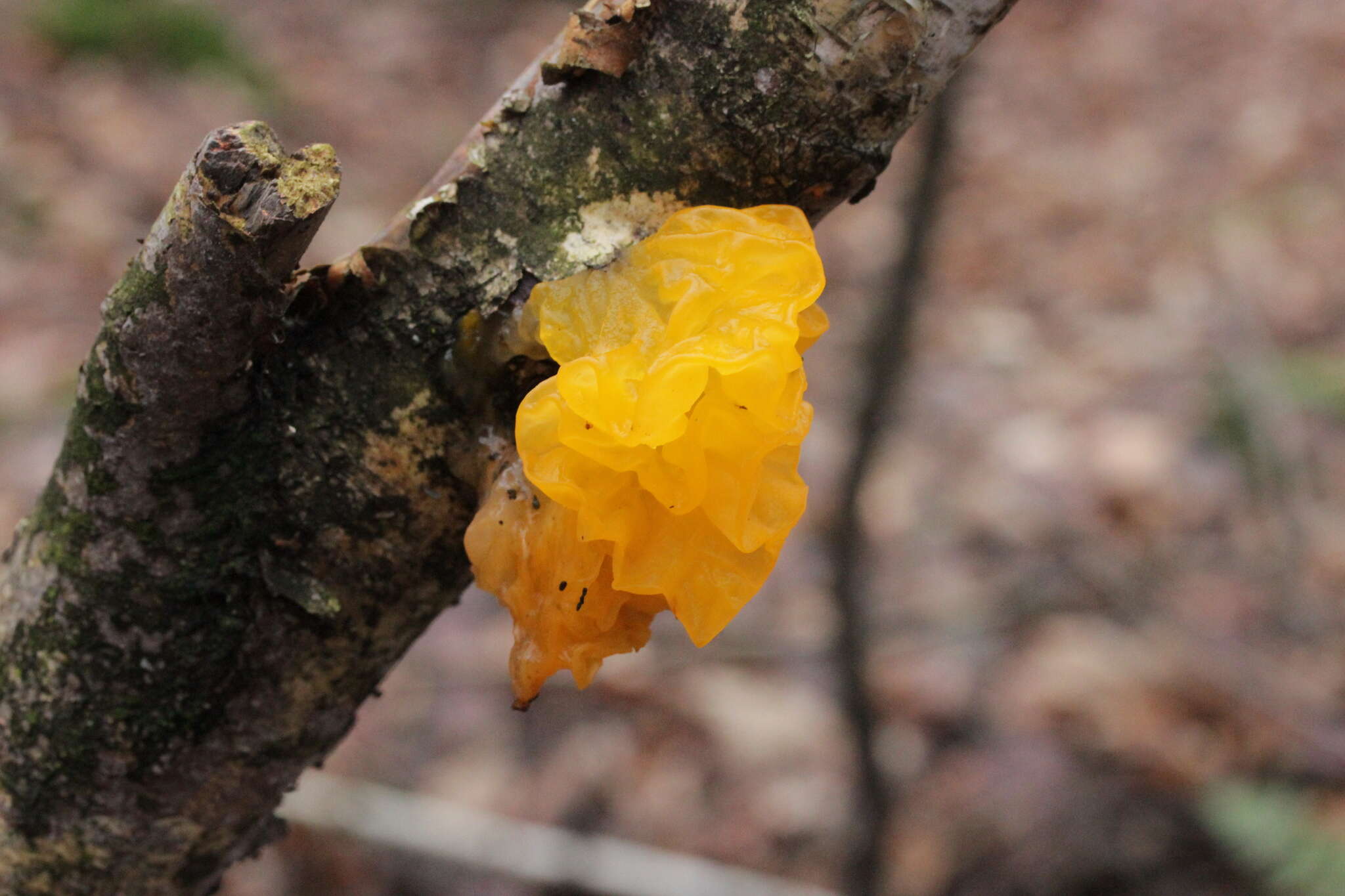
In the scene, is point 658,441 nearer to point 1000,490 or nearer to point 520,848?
point 520,848

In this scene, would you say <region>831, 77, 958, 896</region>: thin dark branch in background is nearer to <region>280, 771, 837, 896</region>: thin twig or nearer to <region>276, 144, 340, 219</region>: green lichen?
<region>280, 771, 837, 896</region>: thin twig

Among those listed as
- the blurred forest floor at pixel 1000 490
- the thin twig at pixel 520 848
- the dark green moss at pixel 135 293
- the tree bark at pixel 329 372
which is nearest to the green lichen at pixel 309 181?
the tree bark at pixel 329 372

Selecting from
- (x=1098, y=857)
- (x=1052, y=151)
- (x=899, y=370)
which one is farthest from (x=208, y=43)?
(x=1098, y=857)

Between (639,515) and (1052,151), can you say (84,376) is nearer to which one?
(639,515)

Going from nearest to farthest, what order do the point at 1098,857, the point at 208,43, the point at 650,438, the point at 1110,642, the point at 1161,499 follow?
the point at 650,438 < the point at 1098,857 < the point at 1110,642 < the point at 1161,499 < the point at 208,43

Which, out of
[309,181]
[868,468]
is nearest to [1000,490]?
[868,468]

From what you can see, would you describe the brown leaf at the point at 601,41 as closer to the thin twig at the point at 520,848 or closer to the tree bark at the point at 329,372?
the tree bark at the point at 329,372
